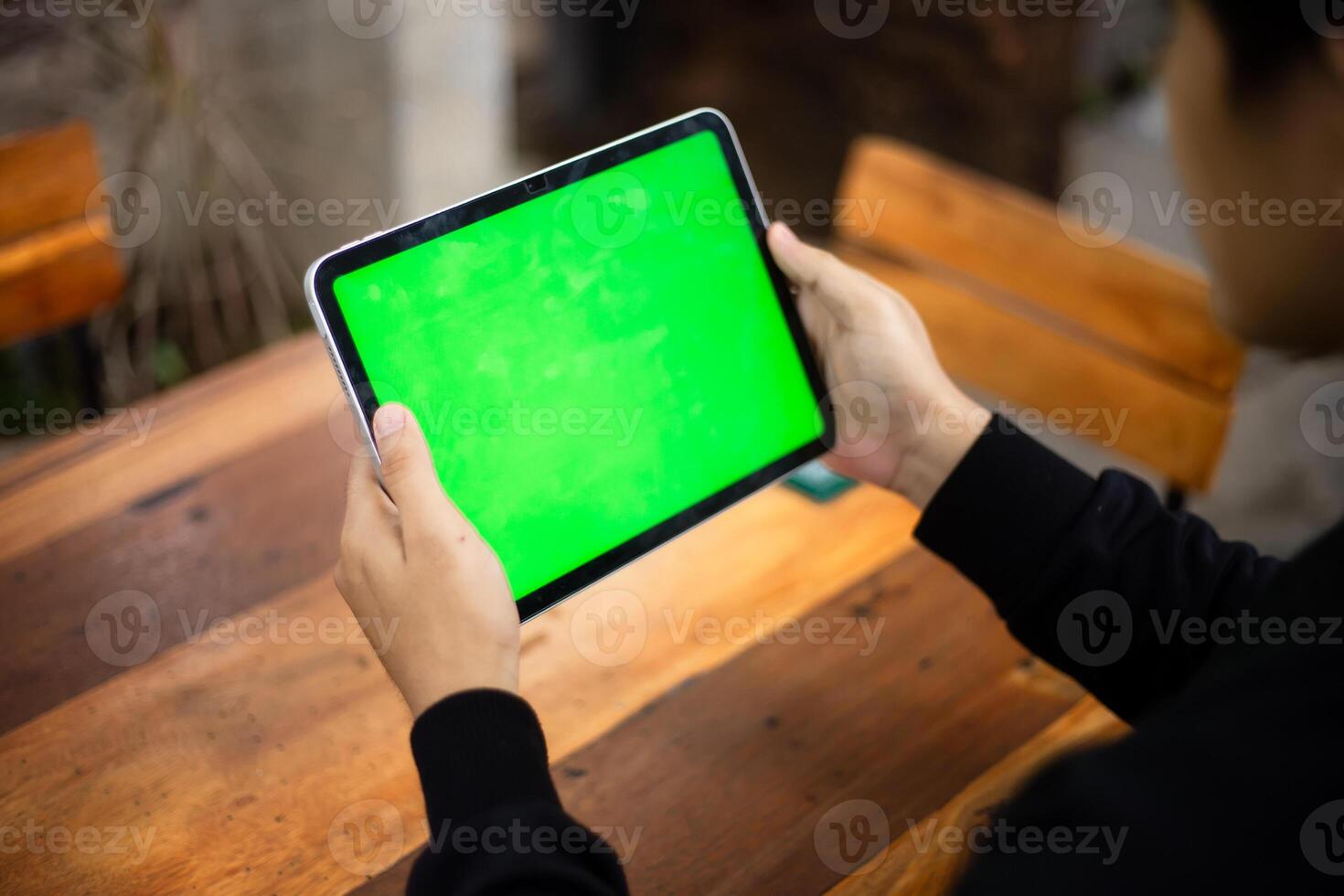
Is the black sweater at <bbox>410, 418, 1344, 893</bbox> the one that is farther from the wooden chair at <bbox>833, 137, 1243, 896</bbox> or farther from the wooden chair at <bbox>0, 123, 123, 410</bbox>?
the wooden chair at <bbox>0, 123, 123, 410</bbox>

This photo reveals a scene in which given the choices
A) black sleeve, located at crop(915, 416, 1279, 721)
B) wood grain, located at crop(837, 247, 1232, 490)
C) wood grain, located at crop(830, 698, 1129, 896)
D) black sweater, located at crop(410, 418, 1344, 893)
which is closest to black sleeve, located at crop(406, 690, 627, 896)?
black sweater, located at crop(410, 418, 1344, 893)

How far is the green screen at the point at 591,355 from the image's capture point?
825 mm

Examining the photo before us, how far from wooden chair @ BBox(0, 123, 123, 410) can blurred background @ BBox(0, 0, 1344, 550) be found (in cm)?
3

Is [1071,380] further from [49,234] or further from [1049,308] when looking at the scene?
[49,234]

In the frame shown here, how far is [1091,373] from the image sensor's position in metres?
1.40

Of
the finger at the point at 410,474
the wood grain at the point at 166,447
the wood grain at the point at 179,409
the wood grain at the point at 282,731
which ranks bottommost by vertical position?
the wood grain at the point at 282,731

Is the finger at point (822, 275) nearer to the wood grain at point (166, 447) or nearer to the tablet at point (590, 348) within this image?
the tablet at point (590, 348)

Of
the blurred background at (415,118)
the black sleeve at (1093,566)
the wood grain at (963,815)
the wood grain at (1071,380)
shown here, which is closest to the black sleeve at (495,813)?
the wood grain at (963,815)

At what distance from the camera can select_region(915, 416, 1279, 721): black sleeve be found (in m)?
0.87

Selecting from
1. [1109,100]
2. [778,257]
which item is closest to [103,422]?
[778,257]

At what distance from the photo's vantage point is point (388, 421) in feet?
2.56

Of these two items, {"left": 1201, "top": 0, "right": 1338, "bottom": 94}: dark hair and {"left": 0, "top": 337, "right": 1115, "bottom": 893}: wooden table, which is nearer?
{"left": 1201, "top": 0, "right": 1338, "bottom": 94}: dark hair

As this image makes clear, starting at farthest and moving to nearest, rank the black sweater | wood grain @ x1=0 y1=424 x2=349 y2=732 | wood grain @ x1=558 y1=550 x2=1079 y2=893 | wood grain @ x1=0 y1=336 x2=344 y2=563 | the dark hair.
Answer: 1. wood grain @ x1=0 y1=336 x2=344 y2=563
2. wood grain @ x1=0 y1=424 x2=349 y2=732
3. wood grain @ x1=558 y1=550 x2=1079 y2=893
4. the dark hair
5. the black sweater

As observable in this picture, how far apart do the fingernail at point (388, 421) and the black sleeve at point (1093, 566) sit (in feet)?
1.43
